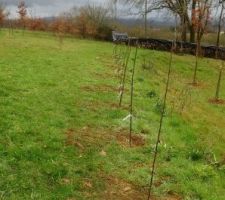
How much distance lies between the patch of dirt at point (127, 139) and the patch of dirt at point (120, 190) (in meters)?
2.15

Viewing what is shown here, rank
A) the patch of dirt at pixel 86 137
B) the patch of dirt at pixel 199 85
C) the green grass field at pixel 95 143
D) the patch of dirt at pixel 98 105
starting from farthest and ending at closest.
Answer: the patch of dirt at pixel 199 85 < the patch of dirt at pixel 98 105 < the patch of dirt at pixel 86 137 < the green grass field at pixel 95 143

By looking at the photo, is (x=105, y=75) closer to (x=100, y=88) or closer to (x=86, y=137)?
(x=100, y=88)

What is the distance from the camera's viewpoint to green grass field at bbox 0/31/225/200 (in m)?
9.10

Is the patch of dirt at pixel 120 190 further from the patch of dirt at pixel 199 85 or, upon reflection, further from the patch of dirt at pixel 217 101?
the patch of dirt at pixel 199 85

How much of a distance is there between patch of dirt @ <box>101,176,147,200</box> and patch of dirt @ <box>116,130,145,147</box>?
2145 millimetres

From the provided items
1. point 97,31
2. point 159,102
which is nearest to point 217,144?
point 159,102

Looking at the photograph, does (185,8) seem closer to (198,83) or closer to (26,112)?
(198,83)

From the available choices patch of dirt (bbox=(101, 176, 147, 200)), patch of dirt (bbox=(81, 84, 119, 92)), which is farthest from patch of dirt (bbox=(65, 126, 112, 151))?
patch of dirt (bbox=(81, 84, 119, 92))

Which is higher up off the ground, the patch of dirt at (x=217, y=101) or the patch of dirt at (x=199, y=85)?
the patch of dirt at (x=199, y=85)

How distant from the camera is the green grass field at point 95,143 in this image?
910cm

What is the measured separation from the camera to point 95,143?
1136cm

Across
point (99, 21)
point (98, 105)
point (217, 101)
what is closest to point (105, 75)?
point (217, 101)

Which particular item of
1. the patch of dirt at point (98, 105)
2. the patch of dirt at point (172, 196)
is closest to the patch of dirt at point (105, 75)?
the patch of dirt at point (98, 105)

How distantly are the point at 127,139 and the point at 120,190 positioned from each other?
301cm
